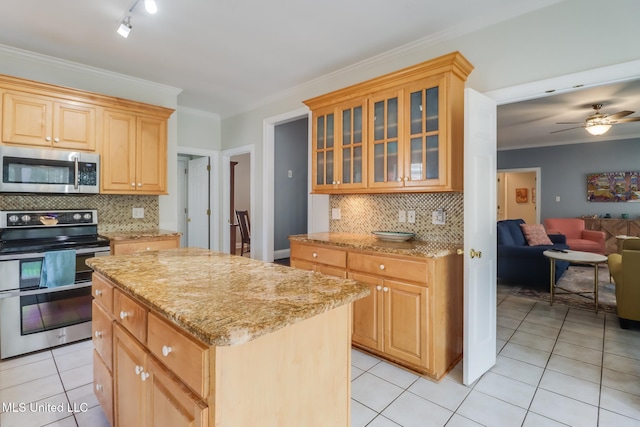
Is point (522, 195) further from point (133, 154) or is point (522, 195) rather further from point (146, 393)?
point (146, 393)

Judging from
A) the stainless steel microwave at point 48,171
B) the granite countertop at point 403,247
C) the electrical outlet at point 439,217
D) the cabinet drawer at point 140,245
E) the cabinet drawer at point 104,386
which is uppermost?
the stainless steel microwave at point 48,171

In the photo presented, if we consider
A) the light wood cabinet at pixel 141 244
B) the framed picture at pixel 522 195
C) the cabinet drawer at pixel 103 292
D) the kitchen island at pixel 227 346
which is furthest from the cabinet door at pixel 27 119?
the framed picture at pixel 522 195

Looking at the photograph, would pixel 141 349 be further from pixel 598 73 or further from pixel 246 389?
pixel 598 73

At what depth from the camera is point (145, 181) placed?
353 centimetres

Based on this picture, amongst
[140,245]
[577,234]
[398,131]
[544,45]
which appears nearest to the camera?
[544,45]

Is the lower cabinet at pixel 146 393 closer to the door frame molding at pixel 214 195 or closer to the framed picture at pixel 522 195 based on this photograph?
the door frame molding at pixel 214 195

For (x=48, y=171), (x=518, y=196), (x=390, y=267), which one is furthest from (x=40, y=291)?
(x=518, y=196)

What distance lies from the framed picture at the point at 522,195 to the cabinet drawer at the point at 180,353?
415 inches

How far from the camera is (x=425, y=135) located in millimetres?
2494

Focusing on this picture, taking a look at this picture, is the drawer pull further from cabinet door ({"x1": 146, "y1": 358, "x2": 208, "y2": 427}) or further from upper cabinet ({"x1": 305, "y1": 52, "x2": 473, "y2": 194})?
Answer: upper cabinet ({"x1": 305, "y1": 52, "x2": 473, "y2": 194})

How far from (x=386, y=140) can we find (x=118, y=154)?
2678 millimetres

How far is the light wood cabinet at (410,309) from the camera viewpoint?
2.22m

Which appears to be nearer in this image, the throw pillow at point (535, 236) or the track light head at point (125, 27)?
the track light head at point (125, 27)

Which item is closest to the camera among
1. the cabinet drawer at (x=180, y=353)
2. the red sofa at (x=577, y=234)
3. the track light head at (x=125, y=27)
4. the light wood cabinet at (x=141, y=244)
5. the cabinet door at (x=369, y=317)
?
the cabinet drawer at (x=180, y=353)
